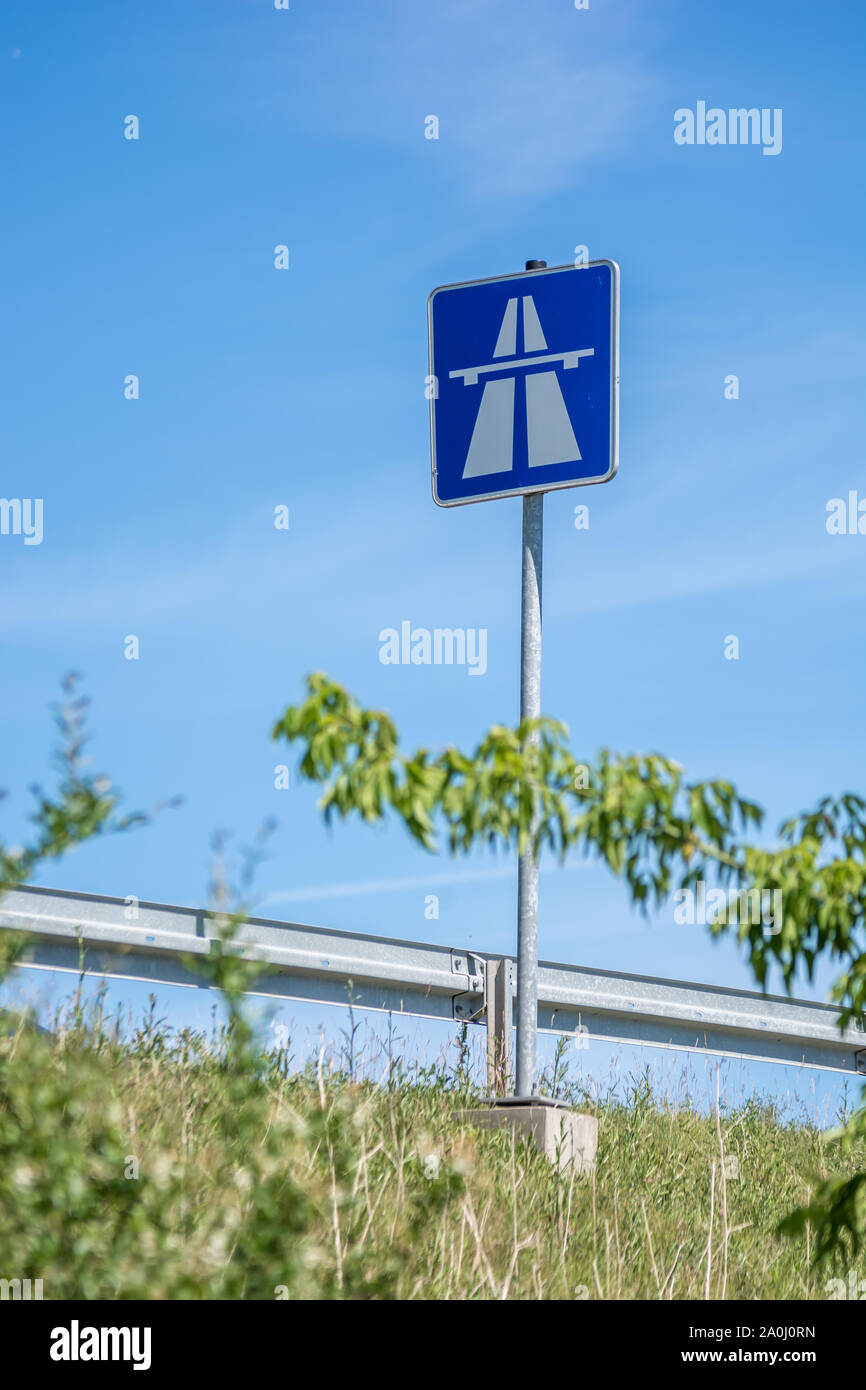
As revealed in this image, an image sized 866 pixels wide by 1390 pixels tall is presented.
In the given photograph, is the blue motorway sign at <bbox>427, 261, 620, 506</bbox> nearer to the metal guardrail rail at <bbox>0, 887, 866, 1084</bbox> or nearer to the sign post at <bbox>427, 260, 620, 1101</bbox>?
the sign post at <bbox>427, 260, 620, 1101</bbox>

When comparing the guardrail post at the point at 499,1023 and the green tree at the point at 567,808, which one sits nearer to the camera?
the green tree at the point at 567,808

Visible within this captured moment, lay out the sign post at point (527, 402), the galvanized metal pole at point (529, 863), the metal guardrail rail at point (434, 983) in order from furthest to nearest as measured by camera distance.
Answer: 1. the metal guardrail rail at point (434, 983)
2. the sign post at point (527, 402)
3. the galvanized metal pole at point (529, 863)

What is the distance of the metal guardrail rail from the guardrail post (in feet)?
0.03

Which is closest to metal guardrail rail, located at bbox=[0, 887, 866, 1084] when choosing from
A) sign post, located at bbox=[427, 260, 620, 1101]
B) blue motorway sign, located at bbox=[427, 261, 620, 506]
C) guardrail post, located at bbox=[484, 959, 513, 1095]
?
guardrail post, located at bbox=[484, 959, 513, 1095]

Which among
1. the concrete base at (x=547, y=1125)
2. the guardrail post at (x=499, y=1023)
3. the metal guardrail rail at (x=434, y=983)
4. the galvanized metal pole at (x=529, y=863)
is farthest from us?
the metal guardrail rail at (x=434, y=983)

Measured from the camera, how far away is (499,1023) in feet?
27.6

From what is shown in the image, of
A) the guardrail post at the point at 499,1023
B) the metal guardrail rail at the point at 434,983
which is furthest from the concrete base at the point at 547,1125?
the metal guardrail rail at the point at 434,983

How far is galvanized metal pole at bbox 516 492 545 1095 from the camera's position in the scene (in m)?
6.55

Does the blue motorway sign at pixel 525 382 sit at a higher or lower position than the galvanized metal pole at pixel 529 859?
higher

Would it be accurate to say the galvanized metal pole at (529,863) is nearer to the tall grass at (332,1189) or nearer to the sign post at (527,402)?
the sign post at (527,402)

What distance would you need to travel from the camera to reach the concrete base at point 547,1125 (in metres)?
6.31

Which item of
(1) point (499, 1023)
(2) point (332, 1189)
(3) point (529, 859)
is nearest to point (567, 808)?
(2) point (332, 1189)
